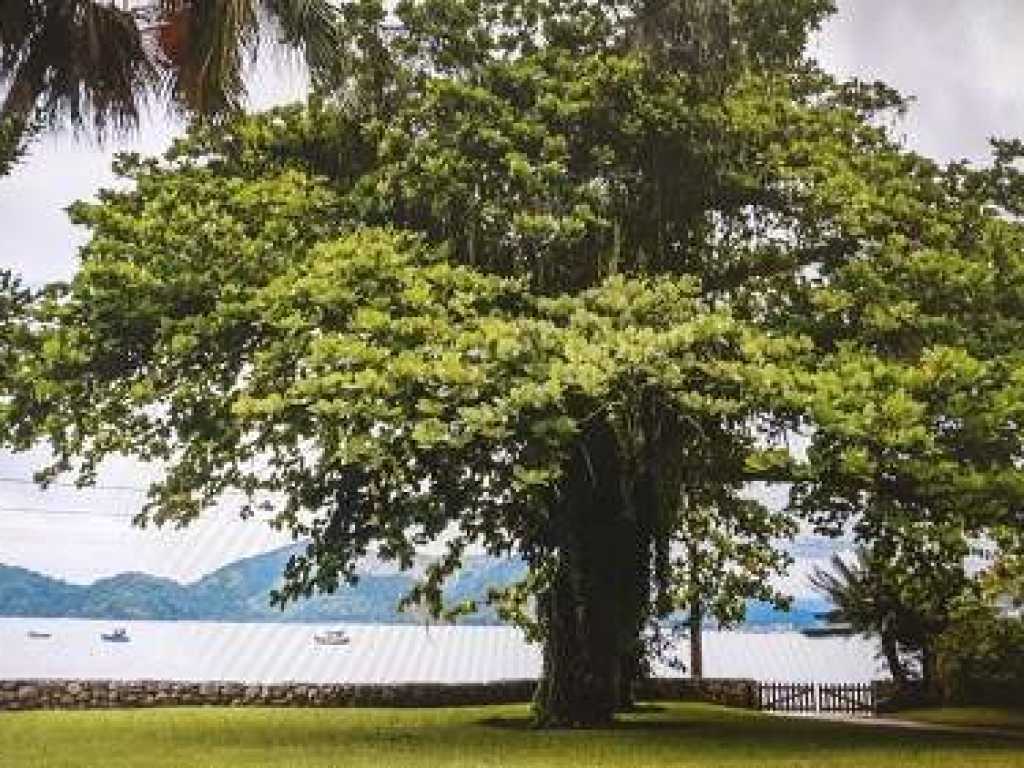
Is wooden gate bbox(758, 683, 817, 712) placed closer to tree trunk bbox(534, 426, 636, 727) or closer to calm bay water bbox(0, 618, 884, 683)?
tree trunk bbox(534, 426, 636, 727)

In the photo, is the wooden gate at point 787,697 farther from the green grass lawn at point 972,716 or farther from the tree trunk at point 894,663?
the green grass lawn at point 972,716

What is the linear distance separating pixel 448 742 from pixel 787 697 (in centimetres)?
1771

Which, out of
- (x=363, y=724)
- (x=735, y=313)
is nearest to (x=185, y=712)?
(x=363, y=724)

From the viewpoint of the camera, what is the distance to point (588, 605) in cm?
1959

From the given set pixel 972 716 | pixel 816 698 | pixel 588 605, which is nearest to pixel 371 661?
pixel 816 698

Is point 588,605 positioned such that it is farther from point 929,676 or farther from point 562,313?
point 929,676

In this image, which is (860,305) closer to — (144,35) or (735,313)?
(735,313)

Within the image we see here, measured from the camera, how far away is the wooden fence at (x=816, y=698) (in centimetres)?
3259

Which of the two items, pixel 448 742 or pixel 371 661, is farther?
pixel 371 661

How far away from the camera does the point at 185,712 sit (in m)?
23.7

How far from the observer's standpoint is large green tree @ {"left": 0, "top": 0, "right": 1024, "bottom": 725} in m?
15.5

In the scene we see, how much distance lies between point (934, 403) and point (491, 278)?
5.58m

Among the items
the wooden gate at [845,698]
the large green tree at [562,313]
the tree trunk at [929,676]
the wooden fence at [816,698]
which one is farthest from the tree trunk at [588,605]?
the wooden gate at [845,698]

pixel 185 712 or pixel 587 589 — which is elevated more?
pixel 587 589
